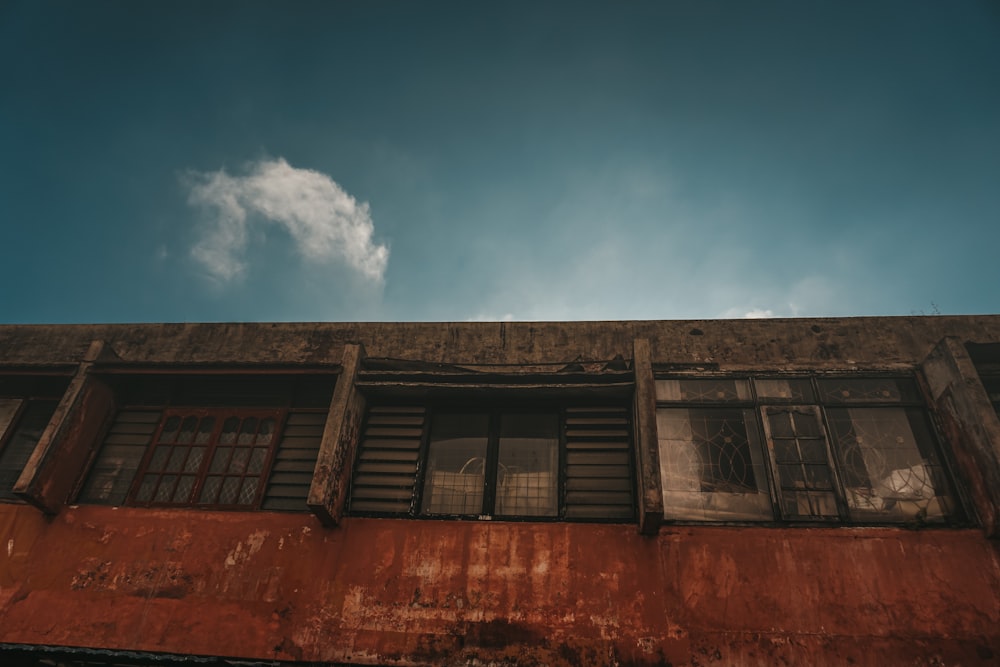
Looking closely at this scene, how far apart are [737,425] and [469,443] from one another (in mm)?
3188

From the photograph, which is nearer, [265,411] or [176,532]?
[176,532]

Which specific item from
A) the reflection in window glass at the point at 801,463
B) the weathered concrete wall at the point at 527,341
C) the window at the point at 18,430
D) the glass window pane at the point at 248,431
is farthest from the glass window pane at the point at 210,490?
the reflection in window glass at the point at 801,463

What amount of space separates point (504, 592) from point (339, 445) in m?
2.38

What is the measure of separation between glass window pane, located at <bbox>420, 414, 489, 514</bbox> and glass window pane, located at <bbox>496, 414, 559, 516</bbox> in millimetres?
255

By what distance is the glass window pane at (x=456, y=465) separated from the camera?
645 centimetres

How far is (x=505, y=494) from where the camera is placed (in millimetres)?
6465

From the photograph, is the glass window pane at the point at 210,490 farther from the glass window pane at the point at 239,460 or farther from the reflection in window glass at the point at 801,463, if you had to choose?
the reflection in window glass at the point at 801,463

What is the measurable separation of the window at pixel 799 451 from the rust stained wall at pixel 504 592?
13.7 inches

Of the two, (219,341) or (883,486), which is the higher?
(219,341)

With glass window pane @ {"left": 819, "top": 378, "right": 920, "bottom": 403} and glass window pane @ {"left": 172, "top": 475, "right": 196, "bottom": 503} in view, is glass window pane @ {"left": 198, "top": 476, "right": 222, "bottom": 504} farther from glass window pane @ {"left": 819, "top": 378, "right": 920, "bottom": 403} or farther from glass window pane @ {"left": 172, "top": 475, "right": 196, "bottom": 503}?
glass window pane @ {"left": 819, "top": 378, "right": 920, "bottom": 403}

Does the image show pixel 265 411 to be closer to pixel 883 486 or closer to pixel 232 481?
pixel 232 481

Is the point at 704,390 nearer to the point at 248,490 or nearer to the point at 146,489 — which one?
the point at 248,490

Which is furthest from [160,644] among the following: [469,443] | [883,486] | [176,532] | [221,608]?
[883,486]

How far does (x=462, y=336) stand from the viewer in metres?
7.44
